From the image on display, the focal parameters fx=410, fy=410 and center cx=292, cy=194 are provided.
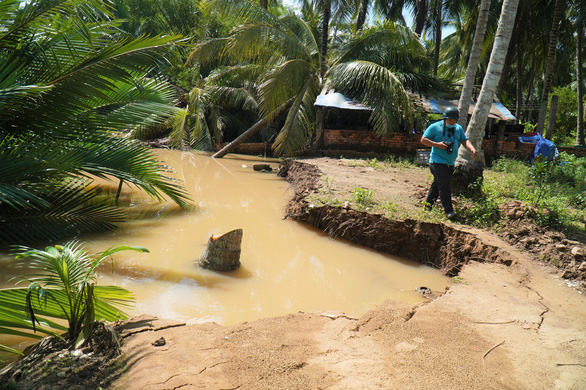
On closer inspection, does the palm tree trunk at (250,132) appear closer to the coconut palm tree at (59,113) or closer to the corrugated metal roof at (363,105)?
the corrugated metal roof at (363,105)

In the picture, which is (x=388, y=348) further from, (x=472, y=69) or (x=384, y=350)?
(x=472, y=69)

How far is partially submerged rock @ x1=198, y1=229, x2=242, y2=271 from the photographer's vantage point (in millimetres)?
5117

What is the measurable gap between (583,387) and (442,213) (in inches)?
154

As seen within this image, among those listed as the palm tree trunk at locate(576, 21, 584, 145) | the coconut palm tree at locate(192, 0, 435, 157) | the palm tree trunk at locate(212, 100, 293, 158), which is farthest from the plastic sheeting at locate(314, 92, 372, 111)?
the palm tree trunk at locate(576, 21, 584, 145)

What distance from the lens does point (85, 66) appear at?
471 centimetres

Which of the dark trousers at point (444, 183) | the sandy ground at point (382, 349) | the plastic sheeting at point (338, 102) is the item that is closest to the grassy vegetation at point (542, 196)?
the dark trousers at point (444, 183)

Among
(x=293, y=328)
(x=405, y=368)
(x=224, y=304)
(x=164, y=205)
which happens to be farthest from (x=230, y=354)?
(x=164, y=205)

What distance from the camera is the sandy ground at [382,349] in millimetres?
2492

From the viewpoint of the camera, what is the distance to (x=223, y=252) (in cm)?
514

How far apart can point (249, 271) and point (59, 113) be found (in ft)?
9.87

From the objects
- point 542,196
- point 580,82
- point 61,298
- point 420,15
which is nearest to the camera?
point 61,298

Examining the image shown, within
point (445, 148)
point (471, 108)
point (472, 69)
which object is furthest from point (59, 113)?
point (471, 108)

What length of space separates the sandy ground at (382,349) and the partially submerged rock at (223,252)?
180 centimetres

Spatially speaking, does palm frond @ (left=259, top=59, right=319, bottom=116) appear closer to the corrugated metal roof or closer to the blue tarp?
the corrugated metal roof
